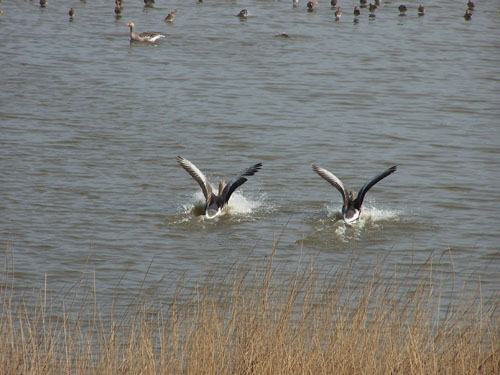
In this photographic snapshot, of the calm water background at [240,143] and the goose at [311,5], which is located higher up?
the goose at [311,5]

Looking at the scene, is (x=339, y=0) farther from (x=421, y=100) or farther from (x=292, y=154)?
(x=292, y=154)

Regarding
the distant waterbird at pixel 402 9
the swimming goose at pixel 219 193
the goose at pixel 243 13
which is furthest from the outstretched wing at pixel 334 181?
the distant waterbird at pixel 402 9

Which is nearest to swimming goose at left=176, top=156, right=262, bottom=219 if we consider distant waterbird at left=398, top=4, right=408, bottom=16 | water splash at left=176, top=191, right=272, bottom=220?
water splash at left=176, top=191, right=272, bottom=220

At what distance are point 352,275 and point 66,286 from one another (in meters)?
2.81

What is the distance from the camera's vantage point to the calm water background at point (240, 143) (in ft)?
34.6

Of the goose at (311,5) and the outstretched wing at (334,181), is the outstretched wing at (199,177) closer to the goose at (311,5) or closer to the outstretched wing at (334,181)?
the outstretched wing at (334,181)

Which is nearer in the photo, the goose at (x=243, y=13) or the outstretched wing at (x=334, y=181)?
the outstretched wing at (x=334, y=181)

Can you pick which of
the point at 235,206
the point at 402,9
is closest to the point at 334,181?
the point at 235,206

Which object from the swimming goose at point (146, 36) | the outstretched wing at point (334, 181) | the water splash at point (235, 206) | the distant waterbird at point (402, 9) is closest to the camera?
the outstretched wing at point (334, 181)

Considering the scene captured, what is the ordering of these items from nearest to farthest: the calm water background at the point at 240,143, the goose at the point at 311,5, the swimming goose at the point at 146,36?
the calm water background at the point at 240,143
the swimming goose at the point at 146,36
the goose at the point at 311,5

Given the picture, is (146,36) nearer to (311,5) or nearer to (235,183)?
(311,5)

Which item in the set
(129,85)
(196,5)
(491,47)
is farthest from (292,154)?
(196,5)

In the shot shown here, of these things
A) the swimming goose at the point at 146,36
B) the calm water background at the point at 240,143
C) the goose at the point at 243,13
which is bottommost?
the calm water background at the point at 240,143

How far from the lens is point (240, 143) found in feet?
52.0
